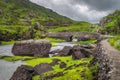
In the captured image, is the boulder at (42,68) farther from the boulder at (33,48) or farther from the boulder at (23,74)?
the boulder at (33,48)

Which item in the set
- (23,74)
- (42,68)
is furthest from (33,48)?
(23,74)

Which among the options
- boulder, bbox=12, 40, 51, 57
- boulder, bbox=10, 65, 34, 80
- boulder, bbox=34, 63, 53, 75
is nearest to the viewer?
boulder, bbox=10, 65, 34, 80

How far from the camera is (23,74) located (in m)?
57.3

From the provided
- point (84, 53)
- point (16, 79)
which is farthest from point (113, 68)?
point (84, 53)

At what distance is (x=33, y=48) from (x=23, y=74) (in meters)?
49.2

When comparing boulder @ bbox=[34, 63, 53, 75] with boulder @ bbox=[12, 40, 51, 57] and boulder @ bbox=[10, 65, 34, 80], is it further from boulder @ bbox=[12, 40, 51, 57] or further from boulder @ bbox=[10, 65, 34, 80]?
boulder @ bbox=[12, 40, 51, 57]

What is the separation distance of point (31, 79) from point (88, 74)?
56.6 feet

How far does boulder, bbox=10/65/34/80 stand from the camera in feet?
184

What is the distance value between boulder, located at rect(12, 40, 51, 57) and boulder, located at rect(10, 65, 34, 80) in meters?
40.0

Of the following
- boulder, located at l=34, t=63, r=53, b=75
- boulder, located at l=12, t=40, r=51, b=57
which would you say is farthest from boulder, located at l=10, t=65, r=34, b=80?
boulder, located at l=12, t=40, r=51, b=57

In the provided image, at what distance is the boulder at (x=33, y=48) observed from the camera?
102594mm

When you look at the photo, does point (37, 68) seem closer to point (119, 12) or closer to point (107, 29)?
point (107, 29)

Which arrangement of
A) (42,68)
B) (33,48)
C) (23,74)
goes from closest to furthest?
(23,74)
(42,68)
(33,48)

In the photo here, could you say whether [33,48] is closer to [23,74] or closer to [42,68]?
[42,68]
